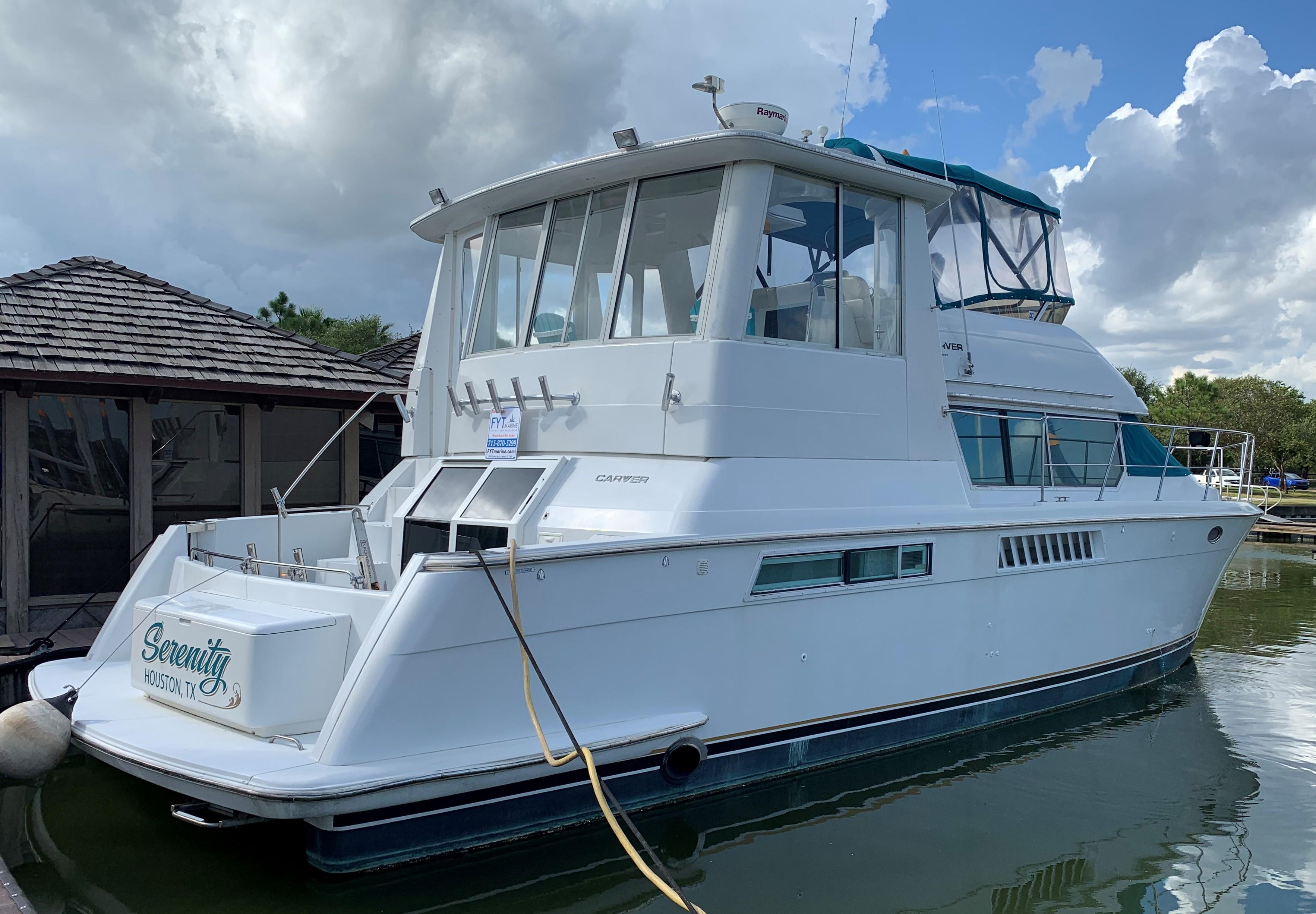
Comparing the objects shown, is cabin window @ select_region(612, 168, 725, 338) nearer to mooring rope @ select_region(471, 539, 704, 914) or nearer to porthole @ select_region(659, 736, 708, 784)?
mooring rope @ select_region(471, 539, 704, 914)

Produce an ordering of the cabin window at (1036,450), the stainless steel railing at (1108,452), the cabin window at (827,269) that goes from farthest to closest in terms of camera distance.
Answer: the stainless steel railing at (1108,452), the cabin window at (1036,450), the cabin window at (827,269)

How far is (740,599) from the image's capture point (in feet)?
15.6

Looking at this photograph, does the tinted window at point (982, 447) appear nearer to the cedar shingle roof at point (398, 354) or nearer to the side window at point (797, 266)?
the side window at point (797, 266)

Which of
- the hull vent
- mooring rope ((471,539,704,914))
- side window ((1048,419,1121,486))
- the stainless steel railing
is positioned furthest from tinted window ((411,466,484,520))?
side window ((1048,419,1121,486))

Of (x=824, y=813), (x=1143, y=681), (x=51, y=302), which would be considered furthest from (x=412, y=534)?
(x=1143, y=681)

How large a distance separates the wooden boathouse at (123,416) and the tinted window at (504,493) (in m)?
3.74

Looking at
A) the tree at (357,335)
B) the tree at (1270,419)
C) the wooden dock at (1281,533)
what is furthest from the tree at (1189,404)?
the tree at (357,335)

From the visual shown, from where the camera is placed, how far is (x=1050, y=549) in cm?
644

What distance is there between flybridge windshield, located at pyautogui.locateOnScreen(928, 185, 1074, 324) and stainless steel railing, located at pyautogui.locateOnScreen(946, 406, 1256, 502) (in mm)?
1115

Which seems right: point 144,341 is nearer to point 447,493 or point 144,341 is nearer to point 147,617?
point 447,493

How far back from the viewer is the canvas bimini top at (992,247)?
7535 mm

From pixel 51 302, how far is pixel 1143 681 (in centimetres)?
988

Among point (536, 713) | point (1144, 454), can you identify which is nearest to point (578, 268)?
point (536, 713)

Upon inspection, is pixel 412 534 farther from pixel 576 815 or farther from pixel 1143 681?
pixel 1143 681
